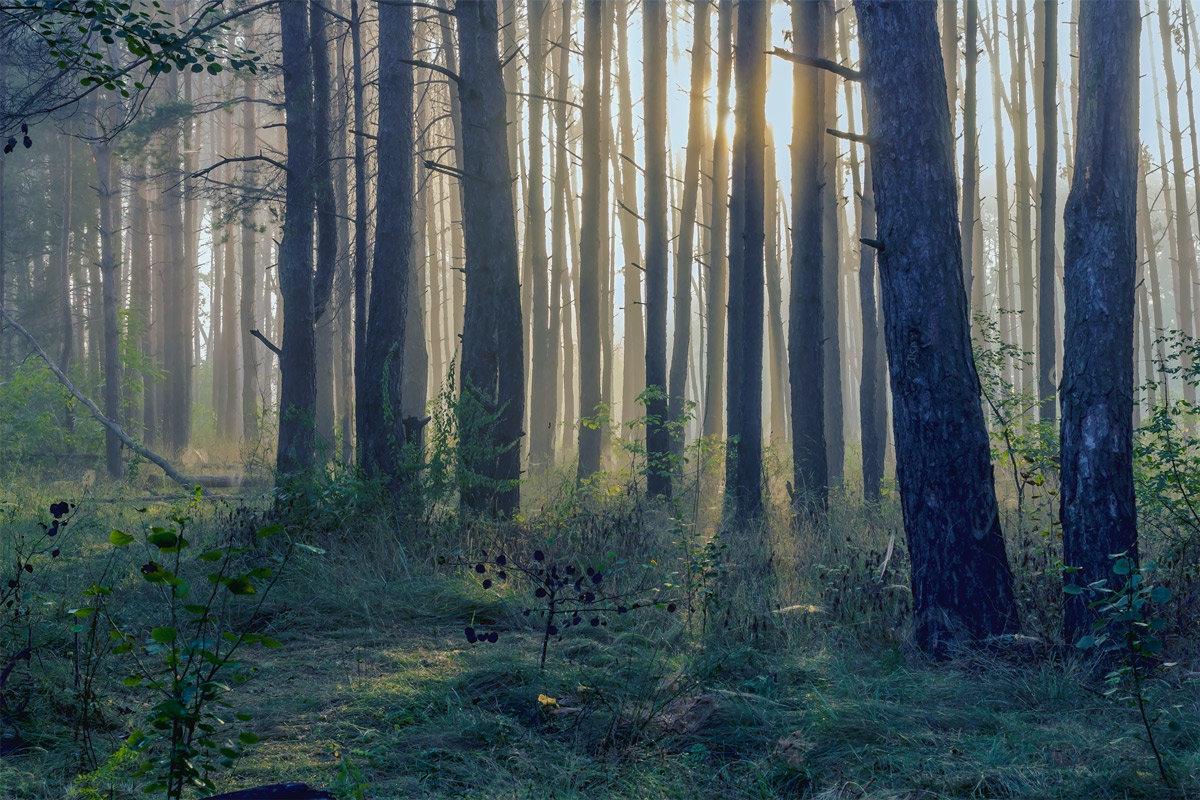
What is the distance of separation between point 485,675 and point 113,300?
15.0 metres

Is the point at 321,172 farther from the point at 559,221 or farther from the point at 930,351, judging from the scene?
the point at 559,221

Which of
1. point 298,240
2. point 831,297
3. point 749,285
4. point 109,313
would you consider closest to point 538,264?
point 831,297

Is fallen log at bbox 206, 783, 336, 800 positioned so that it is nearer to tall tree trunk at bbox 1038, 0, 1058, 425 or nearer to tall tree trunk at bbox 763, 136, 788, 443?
tall tree trunk at bbox 1038, 0, 1058, 425

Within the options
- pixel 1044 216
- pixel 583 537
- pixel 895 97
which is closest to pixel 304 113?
pixel 583 537

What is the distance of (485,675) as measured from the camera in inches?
179

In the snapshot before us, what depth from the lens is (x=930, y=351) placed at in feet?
16.8

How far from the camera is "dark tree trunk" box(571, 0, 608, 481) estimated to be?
14.9m

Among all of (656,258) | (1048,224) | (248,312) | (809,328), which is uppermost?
(1048,224)

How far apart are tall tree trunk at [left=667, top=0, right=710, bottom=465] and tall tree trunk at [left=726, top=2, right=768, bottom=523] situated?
423cm

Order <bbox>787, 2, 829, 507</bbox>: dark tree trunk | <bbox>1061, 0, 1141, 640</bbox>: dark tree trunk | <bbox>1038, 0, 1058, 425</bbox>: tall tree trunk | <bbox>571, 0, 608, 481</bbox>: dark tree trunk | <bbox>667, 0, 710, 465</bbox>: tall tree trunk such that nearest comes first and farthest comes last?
<bbox>1061, 0, 1141, 640</bbox>: dark tree trunk < <bbox>787, 2, 829, 507</bbox>: dark tree trunk < <bbox>571, 0, 608, 481</bbox>: dark tree trunk < <bbox>1038, 0, 1058, 425</bbox>: tall tree trunk < <bbox>667, 0, 710, 465</bbox>: tall tree trunk

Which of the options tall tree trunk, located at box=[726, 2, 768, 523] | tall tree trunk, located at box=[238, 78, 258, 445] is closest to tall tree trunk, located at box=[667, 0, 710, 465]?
tall tree trunk, located at box=[726, 2, 768, 523]

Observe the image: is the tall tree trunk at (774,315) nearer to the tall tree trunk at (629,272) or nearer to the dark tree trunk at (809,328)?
the tall tree trunk at (629,272)

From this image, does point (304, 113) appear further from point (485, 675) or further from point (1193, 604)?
point (1193, 604)

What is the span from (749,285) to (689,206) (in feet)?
24.7
